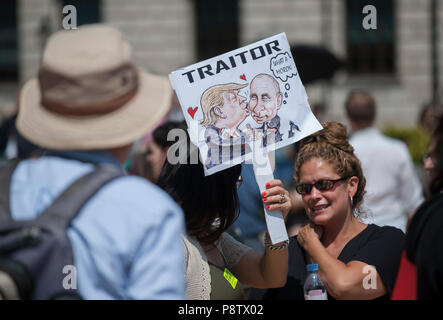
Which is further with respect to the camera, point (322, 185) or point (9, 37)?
point (9, 37)

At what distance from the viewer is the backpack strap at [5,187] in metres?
1.73

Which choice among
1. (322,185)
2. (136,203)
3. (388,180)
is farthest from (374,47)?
(136,203)

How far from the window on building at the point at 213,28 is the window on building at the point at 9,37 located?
15.5ft

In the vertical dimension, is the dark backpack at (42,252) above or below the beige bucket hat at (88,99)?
below

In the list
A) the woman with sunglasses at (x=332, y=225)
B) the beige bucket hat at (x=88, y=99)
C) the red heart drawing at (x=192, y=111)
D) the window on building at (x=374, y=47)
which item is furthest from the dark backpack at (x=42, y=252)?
the window on building at (x=374, y=47)

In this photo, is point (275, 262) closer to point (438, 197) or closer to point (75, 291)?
point (438, 197)

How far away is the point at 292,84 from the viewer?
2613 millimetres

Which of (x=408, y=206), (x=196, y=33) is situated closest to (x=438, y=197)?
(x=408, y=206)

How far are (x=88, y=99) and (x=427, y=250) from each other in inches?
44.2

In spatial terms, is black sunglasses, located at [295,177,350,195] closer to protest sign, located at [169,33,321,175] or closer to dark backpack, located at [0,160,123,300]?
protest sign, located at [169,33,321,175]

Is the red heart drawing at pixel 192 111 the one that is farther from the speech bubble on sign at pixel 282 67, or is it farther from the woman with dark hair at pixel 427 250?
the woman with dark hair at pixel 427 250

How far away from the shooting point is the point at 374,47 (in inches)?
630

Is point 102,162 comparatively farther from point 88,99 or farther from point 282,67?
point 282,67

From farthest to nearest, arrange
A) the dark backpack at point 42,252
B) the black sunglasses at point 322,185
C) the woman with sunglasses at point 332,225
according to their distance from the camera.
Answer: the black sunglasses at point 322,185 → the woman with sunglasses at point 332,225 → the dark backpack at point 42,252
